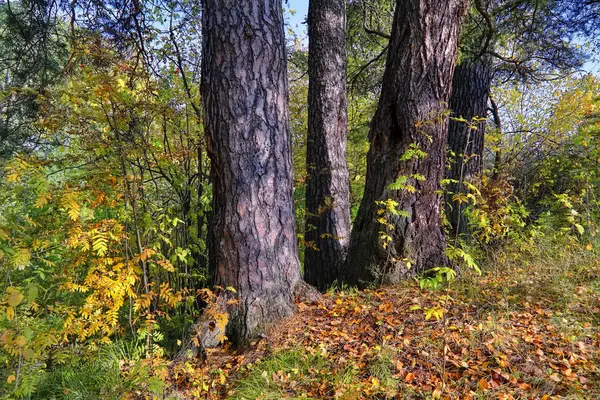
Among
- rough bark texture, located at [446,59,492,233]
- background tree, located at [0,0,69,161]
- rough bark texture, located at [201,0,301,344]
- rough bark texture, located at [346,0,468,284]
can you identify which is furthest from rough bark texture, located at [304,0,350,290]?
background tree, located at [0,0,69,161]

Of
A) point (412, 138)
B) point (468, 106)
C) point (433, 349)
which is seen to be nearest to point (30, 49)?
point (412, 138)

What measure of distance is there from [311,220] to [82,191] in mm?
2887

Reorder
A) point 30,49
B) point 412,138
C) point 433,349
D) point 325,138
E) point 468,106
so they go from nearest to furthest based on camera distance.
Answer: point 433,349 < point 412,138 < point 30,49 < point 325,138 < point 468,106

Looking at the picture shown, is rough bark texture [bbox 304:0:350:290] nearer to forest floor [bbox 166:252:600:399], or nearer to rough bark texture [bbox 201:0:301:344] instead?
forest floor [bbox 166:252:600:399]

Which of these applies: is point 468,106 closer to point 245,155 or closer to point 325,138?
point 325,138

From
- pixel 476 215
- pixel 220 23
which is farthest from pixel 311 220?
pixel 220 23

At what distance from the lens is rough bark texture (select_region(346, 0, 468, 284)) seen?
3.14 m

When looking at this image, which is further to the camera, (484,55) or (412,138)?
(484,55)

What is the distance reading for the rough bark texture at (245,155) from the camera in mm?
2711

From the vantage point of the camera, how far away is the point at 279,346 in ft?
8.40

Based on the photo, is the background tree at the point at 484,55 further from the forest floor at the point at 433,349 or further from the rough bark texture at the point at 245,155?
the rough bark texture at the point at 245,155

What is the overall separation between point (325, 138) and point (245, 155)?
7.29ft

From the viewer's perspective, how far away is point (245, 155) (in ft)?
8.95

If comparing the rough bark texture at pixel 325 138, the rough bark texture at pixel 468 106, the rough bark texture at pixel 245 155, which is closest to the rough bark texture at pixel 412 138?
the rough bark texture at pixel 245 155
